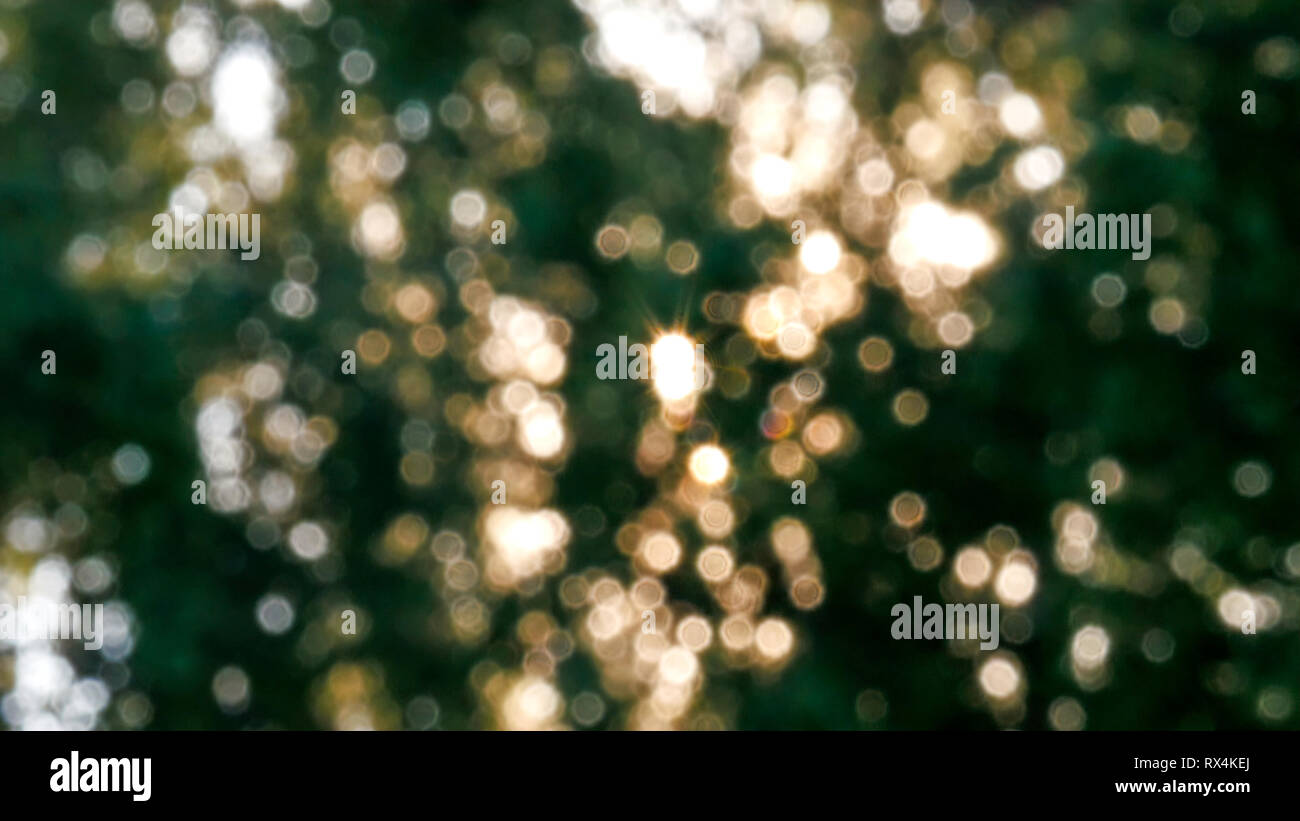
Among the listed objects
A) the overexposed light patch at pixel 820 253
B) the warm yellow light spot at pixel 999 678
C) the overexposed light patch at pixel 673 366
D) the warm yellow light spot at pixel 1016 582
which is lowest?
the warm yellow light spot at pixel 999 678

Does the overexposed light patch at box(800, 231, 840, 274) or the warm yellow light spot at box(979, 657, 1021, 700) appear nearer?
the warm yellow light spot at box(979, 657, 1021, 700)

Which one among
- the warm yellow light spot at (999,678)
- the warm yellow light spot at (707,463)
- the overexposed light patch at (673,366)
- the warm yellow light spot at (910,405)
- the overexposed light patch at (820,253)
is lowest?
the warm yellow light spot at (999,678)

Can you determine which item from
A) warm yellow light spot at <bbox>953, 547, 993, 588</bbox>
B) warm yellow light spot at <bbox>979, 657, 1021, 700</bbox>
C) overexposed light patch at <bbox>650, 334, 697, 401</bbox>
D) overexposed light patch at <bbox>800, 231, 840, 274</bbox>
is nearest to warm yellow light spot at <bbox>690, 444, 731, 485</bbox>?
overexposed light patch at <bbox>650, 334, 697, 401</bbox>

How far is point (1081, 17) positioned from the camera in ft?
17.2

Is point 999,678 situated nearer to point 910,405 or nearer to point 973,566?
point 973,566

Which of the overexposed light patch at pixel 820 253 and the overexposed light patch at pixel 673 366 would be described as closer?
the overexposed light patch at pixel 673 366

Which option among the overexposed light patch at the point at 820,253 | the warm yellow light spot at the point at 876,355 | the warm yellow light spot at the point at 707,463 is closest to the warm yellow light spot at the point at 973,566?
the warm yellow light spot at the point at 876,355

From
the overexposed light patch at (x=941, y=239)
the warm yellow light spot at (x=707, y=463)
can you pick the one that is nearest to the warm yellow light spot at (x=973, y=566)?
the warm yellow light spot at (x=707, y=463)

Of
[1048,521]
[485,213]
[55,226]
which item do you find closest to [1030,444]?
[1048,521]

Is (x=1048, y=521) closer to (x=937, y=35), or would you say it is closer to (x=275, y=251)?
(x=937, y=35)

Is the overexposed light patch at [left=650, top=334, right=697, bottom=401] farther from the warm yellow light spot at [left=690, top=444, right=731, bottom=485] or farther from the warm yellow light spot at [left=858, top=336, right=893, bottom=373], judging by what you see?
the warm yellow light spot at [left=858, top=336, right=893, bottom=373]

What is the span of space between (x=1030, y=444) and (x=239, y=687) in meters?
3.58

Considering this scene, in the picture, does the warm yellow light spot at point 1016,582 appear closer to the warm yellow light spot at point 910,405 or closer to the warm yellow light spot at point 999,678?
the warm yellow light spot at point 999,678

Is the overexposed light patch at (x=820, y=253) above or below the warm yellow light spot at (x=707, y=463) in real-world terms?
above
